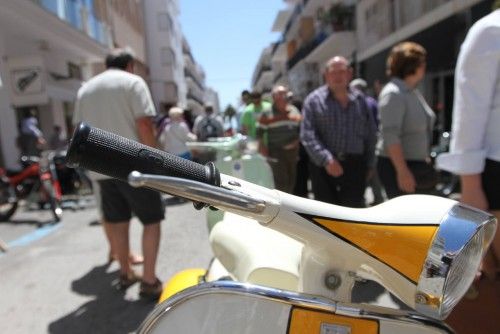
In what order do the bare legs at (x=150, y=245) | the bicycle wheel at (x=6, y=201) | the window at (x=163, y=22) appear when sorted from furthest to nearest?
the window at (x=163, y=22) → the bicycle wheel at (x=6, y=201) → the bare legs at (x=150, y=245)

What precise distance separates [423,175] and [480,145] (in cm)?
152

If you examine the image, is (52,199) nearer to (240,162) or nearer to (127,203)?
(127,203)

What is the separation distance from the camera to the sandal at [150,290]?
354cm

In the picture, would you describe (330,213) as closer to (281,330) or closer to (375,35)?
(281,330)

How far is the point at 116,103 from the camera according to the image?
338cm

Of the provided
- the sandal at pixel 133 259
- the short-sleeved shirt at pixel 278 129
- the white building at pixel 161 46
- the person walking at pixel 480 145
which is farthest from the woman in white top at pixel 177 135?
the white building at pixel 161 46

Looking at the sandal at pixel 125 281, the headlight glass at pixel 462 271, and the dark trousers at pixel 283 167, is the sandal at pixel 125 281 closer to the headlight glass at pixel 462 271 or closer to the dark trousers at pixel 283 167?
the dark trousers at pixel 283 167

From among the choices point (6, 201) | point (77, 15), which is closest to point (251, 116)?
point (6, 201)

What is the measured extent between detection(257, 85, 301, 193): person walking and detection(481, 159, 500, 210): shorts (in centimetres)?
352

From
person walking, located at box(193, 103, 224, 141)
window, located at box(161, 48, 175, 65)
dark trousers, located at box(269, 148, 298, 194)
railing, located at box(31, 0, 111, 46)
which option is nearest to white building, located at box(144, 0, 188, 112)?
window, located at box(161, 48, 175, 65)

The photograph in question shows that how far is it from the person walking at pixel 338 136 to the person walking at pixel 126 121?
4.13ft

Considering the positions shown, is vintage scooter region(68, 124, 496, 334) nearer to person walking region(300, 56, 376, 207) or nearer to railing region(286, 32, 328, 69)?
person walking region(300, 56, 376, 207)

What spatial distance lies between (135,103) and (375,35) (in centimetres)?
2074

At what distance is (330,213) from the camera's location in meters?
1.08
